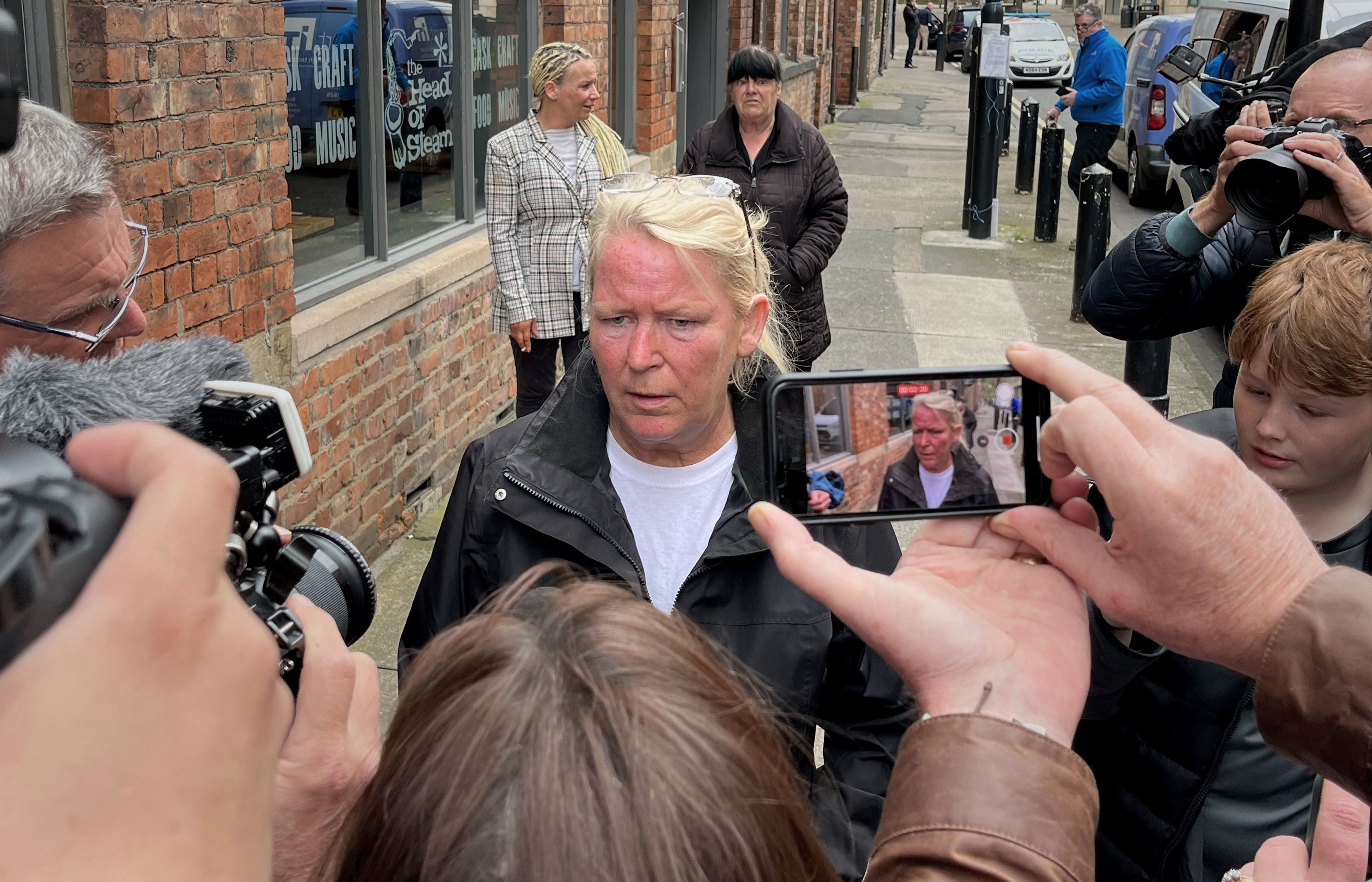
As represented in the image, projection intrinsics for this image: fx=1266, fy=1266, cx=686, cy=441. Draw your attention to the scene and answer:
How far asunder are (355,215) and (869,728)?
391 cm

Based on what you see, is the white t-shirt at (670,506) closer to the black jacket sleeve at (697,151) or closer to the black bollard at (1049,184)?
the black jacket sleeve at (697,151)

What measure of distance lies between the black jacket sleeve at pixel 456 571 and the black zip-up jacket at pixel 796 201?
11.0 ft

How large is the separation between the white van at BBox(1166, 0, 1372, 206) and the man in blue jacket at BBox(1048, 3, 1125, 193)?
58cm

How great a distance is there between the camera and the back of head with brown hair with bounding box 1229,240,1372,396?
2.12 m

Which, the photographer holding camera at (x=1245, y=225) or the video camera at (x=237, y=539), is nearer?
the video camera at (x=237, y=539)

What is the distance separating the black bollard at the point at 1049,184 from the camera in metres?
11.1

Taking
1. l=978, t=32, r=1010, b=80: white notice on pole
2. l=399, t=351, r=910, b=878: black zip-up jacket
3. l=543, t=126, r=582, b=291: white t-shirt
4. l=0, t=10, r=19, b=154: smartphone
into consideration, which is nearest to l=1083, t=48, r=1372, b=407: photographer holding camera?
l=399, t=351, r=910, b=878: black zip-up jacket

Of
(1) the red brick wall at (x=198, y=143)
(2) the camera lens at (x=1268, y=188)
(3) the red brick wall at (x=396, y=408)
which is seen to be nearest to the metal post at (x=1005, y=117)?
(3) the red brick wall at (x=396, y=408)

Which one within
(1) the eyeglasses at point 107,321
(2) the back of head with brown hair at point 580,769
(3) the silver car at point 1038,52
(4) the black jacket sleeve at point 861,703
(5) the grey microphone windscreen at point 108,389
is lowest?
(4) the black jacket sleeve at point 861,703

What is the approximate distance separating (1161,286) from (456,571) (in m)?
1.95

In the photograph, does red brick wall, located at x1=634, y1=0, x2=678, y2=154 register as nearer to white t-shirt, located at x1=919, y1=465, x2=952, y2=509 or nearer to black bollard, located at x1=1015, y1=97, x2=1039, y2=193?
black bollard, located at x1=1015, y1=97, x2=1039, y2=193

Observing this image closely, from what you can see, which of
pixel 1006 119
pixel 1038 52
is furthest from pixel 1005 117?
pixel 1038 52

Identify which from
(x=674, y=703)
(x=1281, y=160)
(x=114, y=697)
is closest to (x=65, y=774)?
(x=114, y=697)

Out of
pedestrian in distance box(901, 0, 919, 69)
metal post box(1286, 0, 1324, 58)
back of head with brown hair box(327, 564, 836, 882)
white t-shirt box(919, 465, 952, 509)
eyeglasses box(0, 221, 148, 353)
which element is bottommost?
back of head with brown hair box(327, 564, 836, 882)
